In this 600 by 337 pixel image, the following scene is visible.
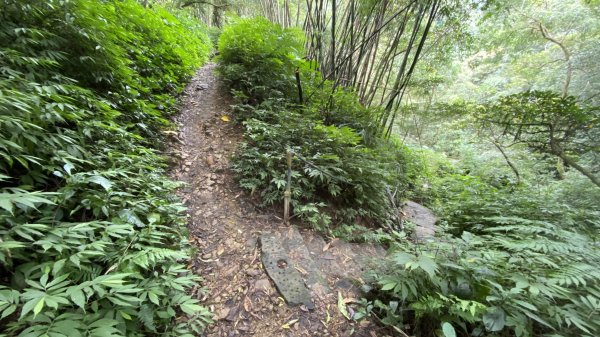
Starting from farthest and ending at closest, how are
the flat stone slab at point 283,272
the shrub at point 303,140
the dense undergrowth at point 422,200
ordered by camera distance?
1. the shrub at point 303,140
2. the flat stone slab at point 283,272
3. the dense undergrowth at point 422,200

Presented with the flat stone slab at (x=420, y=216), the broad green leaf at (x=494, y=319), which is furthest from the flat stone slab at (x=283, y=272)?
the flat stone slab at (x=420, y=216)

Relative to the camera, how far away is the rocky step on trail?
1.98 meters

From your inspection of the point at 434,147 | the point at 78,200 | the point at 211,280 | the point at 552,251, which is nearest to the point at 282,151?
the point at 211,280

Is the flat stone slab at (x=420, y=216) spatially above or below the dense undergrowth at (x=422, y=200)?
below

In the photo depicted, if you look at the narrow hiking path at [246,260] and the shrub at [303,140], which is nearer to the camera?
the narrow hiking path at [246,260]

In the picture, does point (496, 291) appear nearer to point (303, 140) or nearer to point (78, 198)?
point (303, 140)

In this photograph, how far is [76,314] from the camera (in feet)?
3.89

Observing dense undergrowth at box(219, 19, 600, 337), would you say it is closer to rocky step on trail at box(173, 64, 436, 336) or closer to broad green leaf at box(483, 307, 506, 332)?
broad green leaf at box(483, 307, 506, 332)

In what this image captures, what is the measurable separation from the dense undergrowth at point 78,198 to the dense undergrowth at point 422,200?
1403 millimetres

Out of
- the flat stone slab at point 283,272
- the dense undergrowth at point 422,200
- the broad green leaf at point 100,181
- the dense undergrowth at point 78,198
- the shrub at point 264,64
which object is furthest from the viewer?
the shrub at point 264,64

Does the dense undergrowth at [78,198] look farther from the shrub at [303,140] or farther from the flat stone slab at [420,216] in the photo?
the flat stone slab at [420,216]

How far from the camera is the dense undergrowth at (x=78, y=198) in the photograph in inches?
46.9

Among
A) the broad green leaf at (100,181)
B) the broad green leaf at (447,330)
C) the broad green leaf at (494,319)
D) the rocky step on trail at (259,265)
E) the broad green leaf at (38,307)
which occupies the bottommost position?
the rocky step on trail at (259,265)

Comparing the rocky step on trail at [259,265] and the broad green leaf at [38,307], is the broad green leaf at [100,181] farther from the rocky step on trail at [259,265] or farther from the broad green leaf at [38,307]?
the rocky step on trail at [259,265]
